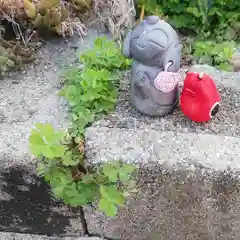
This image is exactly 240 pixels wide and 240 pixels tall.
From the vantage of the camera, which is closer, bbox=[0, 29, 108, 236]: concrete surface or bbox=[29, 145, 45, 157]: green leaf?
bbox=[29, 145, 45, 157]: green leaf

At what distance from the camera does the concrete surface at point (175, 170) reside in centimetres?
153

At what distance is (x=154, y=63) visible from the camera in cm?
153

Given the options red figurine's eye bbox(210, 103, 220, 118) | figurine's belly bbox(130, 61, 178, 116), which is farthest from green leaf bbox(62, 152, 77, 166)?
red figurine's eye bbox(210, 103, 220, 118)

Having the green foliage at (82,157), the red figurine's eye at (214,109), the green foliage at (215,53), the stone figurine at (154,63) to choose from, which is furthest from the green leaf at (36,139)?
the green foliage at (215,53)

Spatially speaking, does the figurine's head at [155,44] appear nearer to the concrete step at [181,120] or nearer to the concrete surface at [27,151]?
the concrete step at [181,120]

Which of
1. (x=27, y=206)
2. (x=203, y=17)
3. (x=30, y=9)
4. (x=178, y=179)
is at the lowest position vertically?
(x=27, y=206)

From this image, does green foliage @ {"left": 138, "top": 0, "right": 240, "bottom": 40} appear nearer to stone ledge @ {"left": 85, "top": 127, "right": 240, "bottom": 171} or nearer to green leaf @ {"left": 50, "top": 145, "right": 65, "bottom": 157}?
stone ledge @ {"left": 85, "top": 127, "right": 240, "bottom": 171}

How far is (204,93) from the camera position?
1.53 metres

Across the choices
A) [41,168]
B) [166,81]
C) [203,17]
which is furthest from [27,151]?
[203,17]

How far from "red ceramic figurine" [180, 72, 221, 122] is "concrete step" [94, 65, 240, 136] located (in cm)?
4

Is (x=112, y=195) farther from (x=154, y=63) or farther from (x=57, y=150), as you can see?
(x=154, y=63)

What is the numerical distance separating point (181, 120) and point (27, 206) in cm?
49

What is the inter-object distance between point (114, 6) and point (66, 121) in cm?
51

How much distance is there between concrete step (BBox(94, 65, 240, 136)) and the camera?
160 cm
